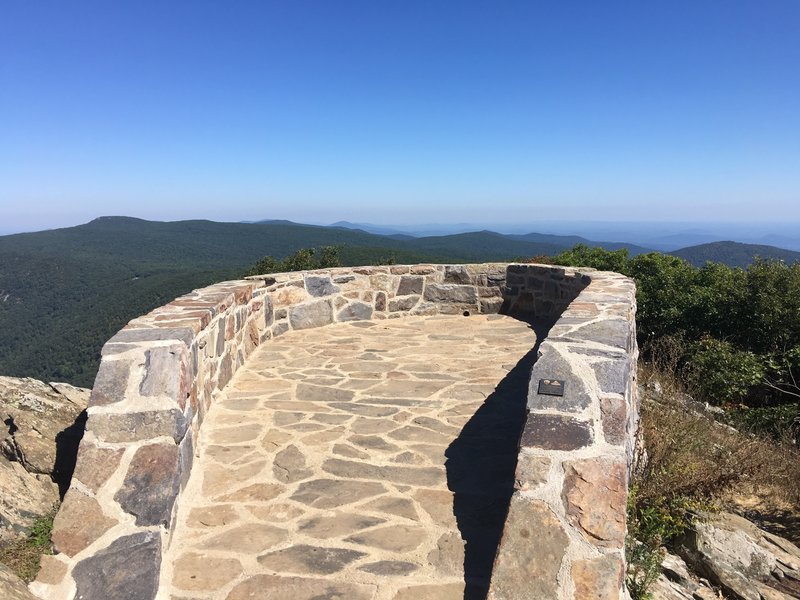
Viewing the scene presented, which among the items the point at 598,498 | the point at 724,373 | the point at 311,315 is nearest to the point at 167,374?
the point at 598,498

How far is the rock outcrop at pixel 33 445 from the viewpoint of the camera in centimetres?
259

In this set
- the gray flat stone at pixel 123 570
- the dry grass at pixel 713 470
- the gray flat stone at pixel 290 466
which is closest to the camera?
the gray flat stone at pixel 123 570

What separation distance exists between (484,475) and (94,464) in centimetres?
201

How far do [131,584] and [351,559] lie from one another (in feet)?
2.89

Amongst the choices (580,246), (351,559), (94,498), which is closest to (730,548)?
(351,559)

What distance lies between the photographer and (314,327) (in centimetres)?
677

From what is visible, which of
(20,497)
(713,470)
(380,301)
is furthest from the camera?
(380,301)

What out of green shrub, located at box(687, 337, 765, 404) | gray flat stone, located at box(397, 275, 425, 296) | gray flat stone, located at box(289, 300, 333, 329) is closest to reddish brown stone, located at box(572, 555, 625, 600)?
gray flat stone, located at box(289, 300, 333, 329)

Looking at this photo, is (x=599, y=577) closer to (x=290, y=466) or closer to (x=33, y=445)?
(x=290, y=466)

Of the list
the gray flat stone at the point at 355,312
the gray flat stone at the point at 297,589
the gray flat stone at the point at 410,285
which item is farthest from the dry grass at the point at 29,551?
the gray flat stone at the point at 410,285

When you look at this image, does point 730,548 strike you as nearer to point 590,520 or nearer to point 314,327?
point 590,520

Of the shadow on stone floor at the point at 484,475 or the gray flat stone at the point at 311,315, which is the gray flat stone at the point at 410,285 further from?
the shadow on stone floor at the point at 484,475

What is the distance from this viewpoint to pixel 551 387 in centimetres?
260

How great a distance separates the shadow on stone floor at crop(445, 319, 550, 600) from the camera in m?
2.35
